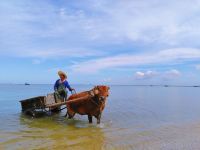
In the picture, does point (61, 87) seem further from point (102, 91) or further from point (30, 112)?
point (102, 91)

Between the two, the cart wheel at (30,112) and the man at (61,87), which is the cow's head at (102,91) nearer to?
the man at (61,87)

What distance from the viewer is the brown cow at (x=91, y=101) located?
1255cm

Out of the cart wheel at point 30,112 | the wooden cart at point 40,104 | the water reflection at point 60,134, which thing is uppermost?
the wooden cart at point 40,104

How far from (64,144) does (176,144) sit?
3589 millimetres

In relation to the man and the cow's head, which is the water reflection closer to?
the man

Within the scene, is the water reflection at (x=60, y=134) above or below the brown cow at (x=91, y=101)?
below

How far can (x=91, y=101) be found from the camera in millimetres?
13062

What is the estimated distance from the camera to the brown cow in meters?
12.6

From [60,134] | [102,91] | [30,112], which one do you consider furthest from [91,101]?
[30,112]

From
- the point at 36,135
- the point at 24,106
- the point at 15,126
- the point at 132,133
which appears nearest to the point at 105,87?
the point at 132,133

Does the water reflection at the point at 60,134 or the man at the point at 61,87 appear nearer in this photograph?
the water reflection at the point at 60,134

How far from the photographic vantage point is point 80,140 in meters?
10.6

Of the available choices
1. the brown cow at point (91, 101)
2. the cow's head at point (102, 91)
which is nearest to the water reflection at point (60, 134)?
the brown cow at point (91, 101)

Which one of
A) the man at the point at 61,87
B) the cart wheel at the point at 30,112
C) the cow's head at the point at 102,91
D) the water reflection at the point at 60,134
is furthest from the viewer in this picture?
the cart wheel at the point at 30,112
